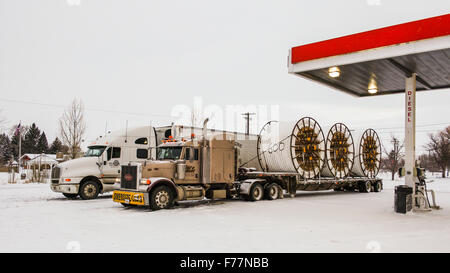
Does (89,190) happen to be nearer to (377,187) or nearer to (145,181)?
(145,181)

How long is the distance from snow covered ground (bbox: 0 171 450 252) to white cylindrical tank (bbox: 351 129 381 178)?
8.61 meters

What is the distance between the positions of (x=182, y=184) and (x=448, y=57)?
32.2 feet

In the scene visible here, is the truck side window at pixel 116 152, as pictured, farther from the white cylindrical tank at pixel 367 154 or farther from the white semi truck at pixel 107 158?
the white cylindrical tank at pixel 367 154

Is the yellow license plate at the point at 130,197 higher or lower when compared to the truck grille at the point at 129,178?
lower

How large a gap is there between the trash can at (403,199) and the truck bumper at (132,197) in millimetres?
8265

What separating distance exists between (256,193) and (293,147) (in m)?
3.02

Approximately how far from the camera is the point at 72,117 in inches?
1282

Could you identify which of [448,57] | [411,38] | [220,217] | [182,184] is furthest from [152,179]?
[448,57]

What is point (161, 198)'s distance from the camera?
13.0 meters

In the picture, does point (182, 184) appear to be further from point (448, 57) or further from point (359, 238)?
point (448, 57)

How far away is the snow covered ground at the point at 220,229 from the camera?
286 inches

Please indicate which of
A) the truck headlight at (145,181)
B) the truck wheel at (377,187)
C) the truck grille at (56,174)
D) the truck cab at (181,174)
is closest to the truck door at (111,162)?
the truck grille at (56,174)

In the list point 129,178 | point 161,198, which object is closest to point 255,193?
point 161,198
